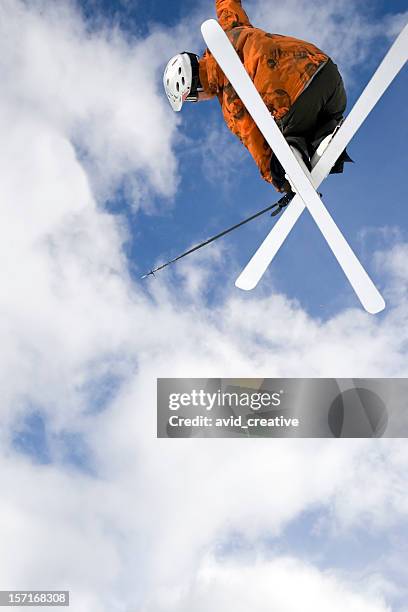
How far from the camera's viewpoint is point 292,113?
→ 452 cm

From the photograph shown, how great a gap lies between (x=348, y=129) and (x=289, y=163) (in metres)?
0.44

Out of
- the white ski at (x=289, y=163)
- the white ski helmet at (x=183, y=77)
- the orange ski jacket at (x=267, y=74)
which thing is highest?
the white ski helmet at (x=183, y=77)

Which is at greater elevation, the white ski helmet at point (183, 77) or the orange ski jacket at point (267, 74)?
the white ski helmet at point (183, 77)

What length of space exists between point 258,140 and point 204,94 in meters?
0.71

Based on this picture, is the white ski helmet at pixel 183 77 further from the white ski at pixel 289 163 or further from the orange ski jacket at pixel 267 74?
the white ski at pixel 289 163

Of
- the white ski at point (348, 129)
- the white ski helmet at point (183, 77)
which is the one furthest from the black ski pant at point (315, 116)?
the white ski helmet at point (183, 77)

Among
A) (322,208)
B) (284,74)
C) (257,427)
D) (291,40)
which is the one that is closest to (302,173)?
(322,208)

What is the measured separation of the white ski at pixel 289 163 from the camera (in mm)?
3980

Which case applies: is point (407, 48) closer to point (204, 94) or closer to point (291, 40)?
point (291, 40)

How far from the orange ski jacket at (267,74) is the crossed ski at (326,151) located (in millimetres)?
306

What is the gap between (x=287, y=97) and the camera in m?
4.53

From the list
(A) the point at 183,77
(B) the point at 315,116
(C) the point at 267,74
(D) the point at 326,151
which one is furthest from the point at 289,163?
(A) the point at 183,77

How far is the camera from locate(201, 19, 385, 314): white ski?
13.1 ft

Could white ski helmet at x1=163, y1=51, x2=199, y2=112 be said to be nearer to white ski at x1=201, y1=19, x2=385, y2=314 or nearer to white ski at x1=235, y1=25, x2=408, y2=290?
white ski at x1=201, y1=19, x2=385, y2=314
